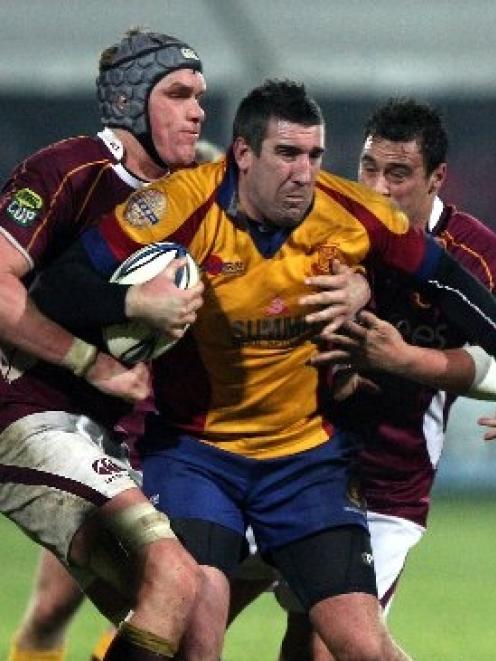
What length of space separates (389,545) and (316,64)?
11613 millimetres

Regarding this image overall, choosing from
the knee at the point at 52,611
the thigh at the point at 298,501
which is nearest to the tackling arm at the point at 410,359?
the thigh at the point at 298,501

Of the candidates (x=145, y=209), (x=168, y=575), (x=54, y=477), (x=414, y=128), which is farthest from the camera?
(x=414, y=128)

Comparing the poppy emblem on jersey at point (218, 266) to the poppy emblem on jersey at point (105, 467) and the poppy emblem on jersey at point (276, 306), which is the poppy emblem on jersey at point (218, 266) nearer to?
the poppy emblem on jersey at point (276, 306)

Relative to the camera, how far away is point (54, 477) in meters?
6.19

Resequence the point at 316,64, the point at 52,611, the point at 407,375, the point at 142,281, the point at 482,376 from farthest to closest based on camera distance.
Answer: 1. the point at 316,64
2. the point at 52,611
3. the point at 482,376
4. the point at 407,375
5. the point at 142,281

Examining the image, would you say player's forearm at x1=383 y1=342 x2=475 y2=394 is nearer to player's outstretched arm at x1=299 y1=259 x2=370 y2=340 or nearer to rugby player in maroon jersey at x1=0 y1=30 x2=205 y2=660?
player's outstretched arm at x1=299 y1=259 x2=370 y2=340

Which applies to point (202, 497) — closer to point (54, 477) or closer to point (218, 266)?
point (54, 477)

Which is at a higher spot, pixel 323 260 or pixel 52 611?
pixel 323 260

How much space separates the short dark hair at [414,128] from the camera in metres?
7.11

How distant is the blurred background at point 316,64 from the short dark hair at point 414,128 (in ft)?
24.2

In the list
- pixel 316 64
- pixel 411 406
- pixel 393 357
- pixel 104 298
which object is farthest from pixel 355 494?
pixel 316 64

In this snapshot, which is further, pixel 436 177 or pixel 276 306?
pixel 436 177

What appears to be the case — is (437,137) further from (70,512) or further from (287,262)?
(70,512)

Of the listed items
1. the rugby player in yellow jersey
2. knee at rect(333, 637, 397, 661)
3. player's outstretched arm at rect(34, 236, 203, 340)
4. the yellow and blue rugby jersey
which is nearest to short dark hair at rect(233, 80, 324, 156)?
the rugby player in yellow jersey
